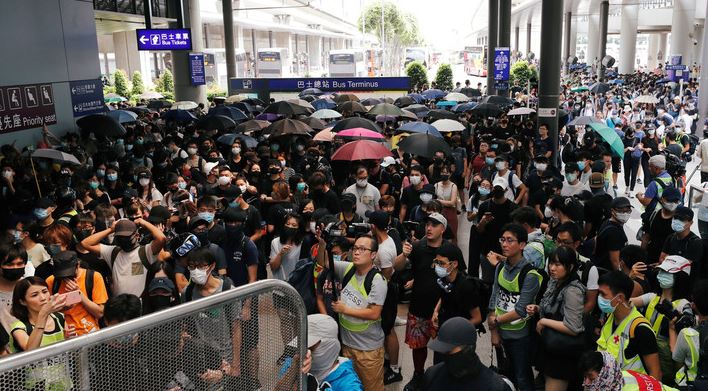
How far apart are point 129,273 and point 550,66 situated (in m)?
14.8

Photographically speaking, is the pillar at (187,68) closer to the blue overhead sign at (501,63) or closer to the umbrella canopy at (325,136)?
the blue overhead sign at (501,63)

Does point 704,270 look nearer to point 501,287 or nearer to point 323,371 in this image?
point 501,287

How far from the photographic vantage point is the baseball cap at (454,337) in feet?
13.5

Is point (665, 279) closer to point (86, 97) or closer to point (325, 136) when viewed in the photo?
point (325, 136)

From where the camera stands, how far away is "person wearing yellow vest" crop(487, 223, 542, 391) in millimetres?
5699

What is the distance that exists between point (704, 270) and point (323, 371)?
426cm

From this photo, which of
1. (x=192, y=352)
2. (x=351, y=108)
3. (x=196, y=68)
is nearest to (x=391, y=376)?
(x=192, y=352)

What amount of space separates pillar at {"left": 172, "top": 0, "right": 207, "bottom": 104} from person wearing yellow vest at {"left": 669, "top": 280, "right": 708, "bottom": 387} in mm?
29215

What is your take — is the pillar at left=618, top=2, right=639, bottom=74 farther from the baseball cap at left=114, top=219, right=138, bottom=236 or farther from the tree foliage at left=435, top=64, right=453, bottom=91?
the baseball cap at left=114, top=219, right=138, bottom=236

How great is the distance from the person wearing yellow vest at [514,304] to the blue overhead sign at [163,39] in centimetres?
1881

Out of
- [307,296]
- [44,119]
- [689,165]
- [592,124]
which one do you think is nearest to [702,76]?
[689,165]

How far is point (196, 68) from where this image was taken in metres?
31.6

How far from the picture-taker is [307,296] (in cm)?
595

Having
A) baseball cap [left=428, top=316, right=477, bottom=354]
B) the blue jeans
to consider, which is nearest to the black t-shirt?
the blue jeans
